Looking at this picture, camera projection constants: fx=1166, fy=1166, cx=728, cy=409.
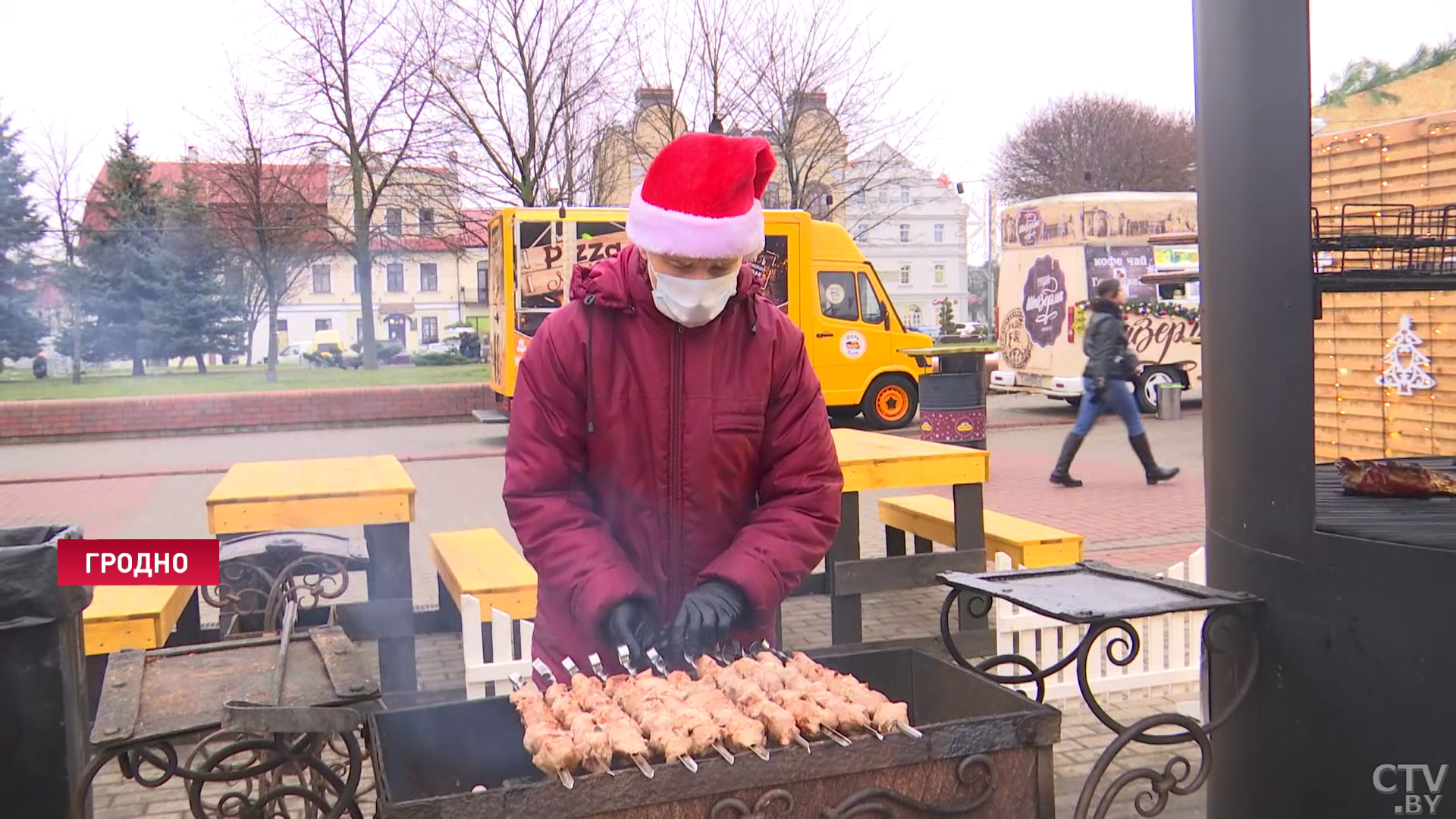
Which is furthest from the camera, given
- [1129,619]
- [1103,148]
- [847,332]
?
[1103,148]

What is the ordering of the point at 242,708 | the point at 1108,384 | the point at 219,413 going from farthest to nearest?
1. the point at 219,413
2. the point at 1108,384
3. the point at 242,708

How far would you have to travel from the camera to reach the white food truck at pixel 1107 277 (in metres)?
18.4

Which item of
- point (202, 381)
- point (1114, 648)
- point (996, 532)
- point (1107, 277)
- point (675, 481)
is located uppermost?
point (1107, 277)

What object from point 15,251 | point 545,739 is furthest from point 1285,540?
point 15,251

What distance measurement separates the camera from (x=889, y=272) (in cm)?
7838

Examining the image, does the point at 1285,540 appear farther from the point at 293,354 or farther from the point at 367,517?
the point at 293,354

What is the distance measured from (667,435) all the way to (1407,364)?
4956 millimetres

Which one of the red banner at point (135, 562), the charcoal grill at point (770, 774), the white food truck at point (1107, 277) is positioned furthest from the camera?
the white food truck at point (1107, 277)

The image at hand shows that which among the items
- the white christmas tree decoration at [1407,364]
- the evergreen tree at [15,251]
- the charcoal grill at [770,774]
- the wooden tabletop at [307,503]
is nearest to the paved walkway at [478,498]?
the wooden tabletop at [307,503]

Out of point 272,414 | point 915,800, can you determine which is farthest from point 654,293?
point 272,414

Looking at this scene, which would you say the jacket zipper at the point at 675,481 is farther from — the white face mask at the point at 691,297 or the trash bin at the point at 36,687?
the trash bin at the point at 36,687

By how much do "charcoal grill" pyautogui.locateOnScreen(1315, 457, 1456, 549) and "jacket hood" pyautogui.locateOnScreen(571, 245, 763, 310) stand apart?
1.43m

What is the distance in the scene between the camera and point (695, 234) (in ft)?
8.23

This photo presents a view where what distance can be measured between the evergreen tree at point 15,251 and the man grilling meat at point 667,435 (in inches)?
759
